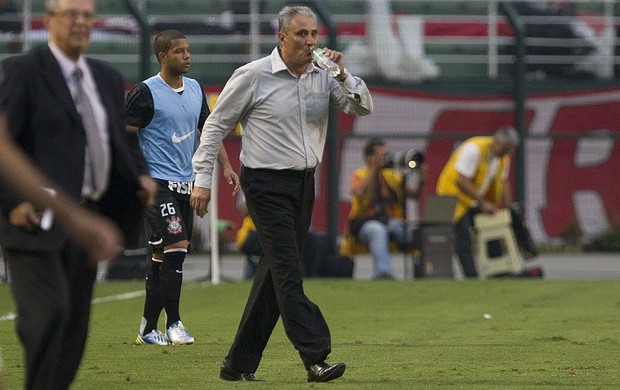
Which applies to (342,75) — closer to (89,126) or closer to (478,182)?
(89,126)

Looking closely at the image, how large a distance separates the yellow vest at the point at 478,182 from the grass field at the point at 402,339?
1.74 meters

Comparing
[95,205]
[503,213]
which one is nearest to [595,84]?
[503,213]

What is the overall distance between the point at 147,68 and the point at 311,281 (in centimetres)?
424

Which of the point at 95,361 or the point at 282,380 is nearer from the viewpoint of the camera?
the point at 282,380

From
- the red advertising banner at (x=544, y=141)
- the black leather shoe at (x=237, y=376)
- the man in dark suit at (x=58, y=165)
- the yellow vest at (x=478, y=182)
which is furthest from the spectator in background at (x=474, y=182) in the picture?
the man in dark suit at (x=58, y=165)

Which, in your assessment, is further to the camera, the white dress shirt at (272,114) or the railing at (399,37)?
the railing at (399,37)

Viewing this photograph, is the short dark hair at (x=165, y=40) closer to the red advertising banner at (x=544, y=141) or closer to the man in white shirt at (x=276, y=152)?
the man in white shirt at (x=276, y=152)

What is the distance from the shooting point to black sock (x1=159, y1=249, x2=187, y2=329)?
32.1 feet

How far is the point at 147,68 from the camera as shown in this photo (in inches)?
757

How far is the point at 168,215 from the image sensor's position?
9820 mm

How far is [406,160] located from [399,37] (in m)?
4.70

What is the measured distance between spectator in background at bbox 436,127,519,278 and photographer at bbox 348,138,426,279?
59 centimetres

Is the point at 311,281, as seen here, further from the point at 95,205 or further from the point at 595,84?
the point at 95,205

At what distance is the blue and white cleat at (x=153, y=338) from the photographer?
32.3 feet
